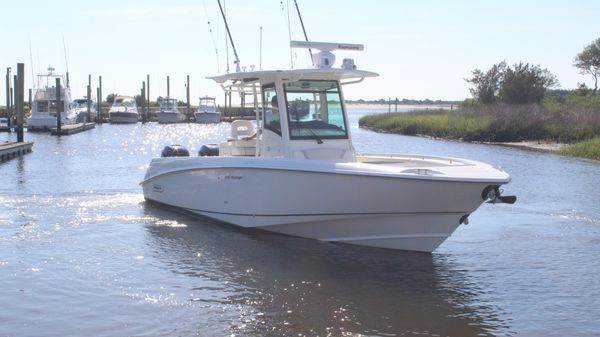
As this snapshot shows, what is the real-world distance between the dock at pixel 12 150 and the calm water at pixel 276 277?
1139 centimetres

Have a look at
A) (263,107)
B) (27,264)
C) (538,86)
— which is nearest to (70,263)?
(27,264)

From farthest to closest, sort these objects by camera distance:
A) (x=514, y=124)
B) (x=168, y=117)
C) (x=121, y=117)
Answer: (x=168, y=117), (x=121, y=117), (x=514, y=124)

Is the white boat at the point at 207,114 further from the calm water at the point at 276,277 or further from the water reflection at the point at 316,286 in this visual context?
the water reflection at the point at 316,286

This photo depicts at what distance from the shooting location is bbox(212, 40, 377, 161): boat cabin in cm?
1218

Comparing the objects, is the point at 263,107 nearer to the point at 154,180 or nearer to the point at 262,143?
the point at 262,143

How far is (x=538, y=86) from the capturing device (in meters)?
53.6

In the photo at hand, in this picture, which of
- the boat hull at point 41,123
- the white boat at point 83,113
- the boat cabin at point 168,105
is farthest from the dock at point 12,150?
the boat cabin at point 168,105

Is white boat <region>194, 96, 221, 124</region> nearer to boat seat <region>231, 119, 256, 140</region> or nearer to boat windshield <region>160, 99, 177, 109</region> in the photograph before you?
boat windshield <region>160, 99, 177, 109</region>

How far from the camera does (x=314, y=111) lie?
1245 cm

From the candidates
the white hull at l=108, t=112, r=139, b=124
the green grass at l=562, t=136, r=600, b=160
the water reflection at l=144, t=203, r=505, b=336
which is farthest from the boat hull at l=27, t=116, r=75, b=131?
the water reflection at l=144, t=203, r=505, b=336

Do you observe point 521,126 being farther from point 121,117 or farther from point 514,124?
point 121,117

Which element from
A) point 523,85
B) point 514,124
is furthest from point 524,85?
point 514,124

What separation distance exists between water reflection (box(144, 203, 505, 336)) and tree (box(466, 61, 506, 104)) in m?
48.4

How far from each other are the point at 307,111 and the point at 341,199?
224 centimetres
